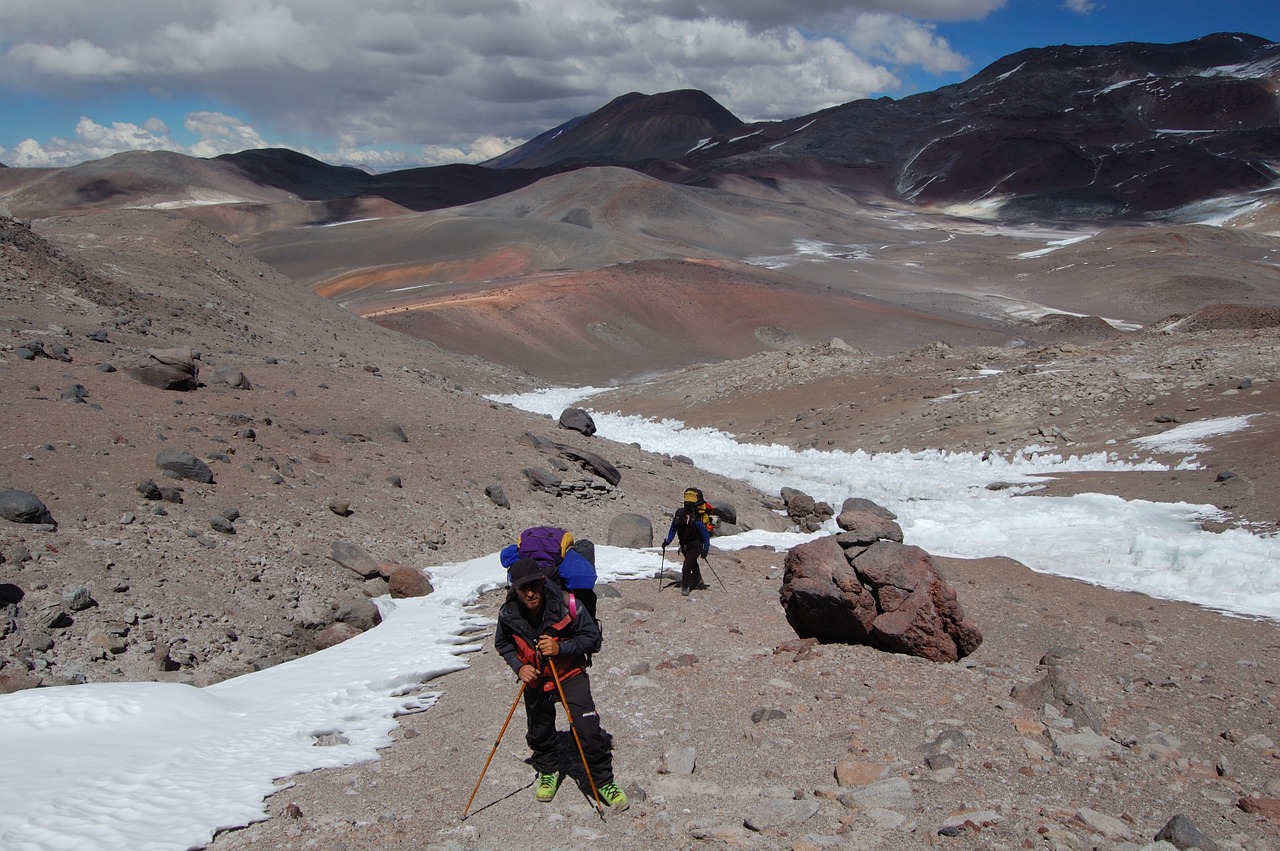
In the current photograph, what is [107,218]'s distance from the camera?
25672mm

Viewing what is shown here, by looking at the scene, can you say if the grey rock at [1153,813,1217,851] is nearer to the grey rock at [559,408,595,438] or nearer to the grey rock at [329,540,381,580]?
the grey rock at [329,540,381,580]

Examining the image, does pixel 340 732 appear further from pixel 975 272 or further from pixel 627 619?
pixel 975 272

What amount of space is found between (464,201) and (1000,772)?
127 meters

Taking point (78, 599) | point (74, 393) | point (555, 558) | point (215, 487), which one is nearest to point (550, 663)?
point (555, 558)

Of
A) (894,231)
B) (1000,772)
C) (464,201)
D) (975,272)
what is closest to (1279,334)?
(1000,772)

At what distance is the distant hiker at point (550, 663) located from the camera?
12.4 feet

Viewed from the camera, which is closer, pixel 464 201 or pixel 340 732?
pixel 340 732

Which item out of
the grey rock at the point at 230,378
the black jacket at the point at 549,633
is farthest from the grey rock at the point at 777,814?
the grey rock at the point at 230,378

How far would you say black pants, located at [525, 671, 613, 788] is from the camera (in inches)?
151

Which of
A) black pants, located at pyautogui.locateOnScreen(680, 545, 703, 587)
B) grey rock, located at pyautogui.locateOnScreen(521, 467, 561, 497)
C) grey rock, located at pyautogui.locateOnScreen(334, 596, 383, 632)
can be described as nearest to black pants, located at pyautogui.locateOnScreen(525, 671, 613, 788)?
black pants, located at pyautogui.locateOnScreen(680, 545, 703, 587)

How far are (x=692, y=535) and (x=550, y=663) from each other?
312 cm

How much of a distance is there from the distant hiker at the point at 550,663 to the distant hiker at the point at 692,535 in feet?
9.68

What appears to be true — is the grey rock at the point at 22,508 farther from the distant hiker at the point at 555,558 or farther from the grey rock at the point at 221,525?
the distant hiker at the point at 555,558

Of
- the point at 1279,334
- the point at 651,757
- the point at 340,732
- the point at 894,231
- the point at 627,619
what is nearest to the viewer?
the point at 651,757
